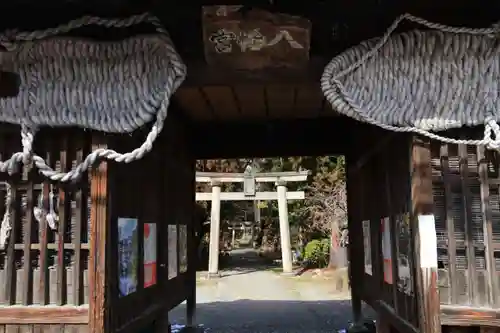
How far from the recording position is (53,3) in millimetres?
3668

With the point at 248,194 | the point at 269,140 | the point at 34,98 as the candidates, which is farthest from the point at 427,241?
the point at 248,194

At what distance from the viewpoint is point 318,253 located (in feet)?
Result: 67.5

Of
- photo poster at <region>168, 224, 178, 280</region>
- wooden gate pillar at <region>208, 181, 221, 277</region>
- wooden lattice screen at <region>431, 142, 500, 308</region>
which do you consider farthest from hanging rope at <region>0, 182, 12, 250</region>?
wooden gate pillar at <region>208, 181, 221, 277</region>

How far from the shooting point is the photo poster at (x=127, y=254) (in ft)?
13.3

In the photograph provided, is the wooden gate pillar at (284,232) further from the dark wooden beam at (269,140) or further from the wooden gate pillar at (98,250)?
the wooden gate pillar at (98,250)

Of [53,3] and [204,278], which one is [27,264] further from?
[204,278]

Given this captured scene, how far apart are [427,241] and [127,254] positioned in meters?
2.43

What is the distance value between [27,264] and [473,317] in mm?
3323

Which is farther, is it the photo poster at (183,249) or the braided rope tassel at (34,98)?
the photo poster at (183,249)

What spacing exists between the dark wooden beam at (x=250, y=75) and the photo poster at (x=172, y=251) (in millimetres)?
2623

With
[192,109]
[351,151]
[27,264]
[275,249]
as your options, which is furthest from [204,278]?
[27,264]

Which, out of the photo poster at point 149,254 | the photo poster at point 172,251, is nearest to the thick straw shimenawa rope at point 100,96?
the photo poster at point 149,254

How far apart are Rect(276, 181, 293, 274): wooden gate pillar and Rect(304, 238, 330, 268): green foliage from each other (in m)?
1.39

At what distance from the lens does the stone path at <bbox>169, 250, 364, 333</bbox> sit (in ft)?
30.7
